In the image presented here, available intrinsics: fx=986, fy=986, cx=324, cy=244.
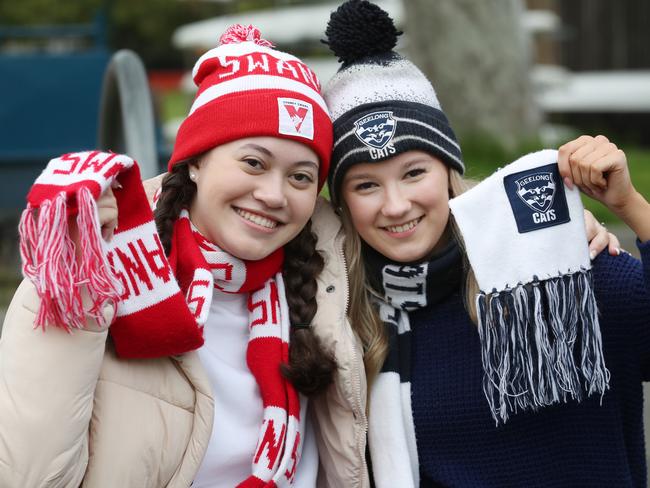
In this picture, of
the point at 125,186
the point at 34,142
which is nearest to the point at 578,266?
the point at 125,186

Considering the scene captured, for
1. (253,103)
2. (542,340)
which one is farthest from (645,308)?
(253,103)

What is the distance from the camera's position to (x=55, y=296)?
2.16 m

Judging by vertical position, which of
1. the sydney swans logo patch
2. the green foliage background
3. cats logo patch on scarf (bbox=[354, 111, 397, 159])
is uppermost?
the green foliage background

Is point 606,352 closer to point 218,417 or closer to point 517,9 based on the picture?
point 218,417

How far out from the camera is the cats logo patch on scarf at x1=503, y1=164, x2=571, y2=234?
2.53m

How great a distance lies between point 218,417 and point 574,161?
1152mm

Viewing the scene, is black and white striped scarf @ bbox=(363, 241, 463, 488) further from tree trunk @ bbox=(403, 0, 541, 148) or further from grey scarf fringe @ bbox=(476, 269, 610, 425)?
tree trunk @ bbox=(403, 0, 541, 148)

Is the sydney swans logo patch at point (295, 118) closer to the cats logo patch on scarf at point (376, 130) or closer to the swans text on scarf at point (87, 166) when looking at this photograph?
the cats logo patch on scarf at point (376, 130)

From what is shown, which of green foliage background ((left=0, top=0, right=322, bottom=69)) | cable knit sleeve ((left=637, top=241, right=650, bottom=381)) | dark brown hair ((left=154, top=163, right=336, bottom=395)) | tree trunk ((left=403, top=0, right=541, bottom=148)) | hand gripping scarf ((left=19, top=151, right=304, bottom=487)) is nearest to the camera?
hand gripping scarf ((left=19, top=151, right=304, bottom=487))

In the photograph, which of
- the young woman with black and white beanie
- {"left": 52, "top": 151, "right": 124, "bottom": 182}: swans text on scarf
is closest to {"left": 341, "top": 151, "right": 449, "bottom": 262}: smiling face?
the young woman with black and white beanie

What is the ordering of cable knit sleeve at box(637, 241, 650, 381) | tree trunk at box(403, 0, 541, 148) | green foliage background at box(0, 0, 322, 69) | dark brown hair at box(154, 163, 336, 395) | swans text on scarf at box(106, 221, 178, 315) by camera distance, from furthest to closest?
green foliage background at box(0, 0, 322, 69), tree trunk at box(403, 0, 541, 148), dark brown hair at box(154, 163, 336, 395), cable knit sleeve at box(637, 241, 650, 381), swans text on scarf at box(106, 221, 178, 315)

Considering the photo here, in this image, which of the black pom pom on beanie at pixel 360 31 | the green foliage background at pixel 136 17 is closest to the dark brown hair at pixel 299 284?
the black pom pom on beanie at pixel 360 31

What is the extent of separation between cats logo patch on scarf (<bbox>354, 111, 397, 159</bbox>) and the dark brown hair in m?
0.32

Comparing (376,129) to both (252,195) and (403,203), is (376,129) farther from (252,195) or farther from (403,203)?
(252,195)
